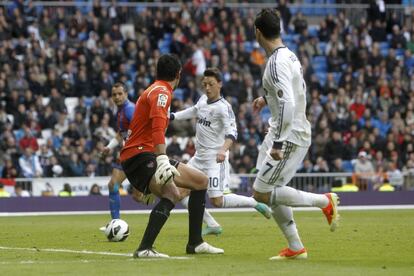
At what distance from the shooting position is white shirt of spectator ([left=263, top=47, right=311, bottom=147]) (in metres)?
12.4

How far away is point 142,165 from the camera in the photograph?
1348 centimetres

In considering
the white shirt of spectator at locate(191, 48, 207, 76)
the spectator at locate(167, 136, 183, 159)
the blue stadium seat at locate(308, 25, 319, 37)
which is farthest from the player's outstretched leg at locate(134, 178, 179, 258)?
the blue stadium seat at locate(308, 25, 319, 37)

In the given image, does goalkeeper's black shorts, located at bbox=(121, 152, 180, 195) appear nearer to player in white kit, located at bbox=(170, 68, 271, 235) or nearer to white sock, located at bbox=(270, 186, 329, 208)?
white sock, located at bbox=(270, 186, 329, 208)

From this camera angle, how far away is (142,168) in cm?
1348

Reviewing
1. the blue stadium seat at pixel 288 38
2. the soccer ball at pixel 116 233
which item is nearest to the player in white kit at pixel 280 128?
the soccer ball at pixel 116 233

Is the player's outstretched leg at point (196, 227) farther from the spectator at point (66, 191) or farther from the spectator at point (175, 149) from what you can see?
the spectator at point (175, 149)

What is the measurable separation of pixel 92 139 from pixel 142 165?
60.4 feet

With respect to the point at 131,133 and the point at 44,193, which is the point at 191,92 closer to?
the point at 44,193

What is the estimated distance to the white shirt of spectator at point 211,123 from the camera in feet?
60.7

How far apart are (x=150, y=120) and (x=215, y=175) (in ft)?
17.1

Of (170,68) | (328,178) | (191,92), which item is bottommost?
(328,178)

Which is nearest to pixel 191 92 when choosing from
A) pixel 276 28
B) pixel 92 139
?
pixel 92 139

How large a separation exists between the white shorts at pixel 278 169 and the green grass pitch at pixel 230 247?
2.83 ft

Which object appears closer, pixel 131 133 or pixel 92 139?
pixel 131 133
